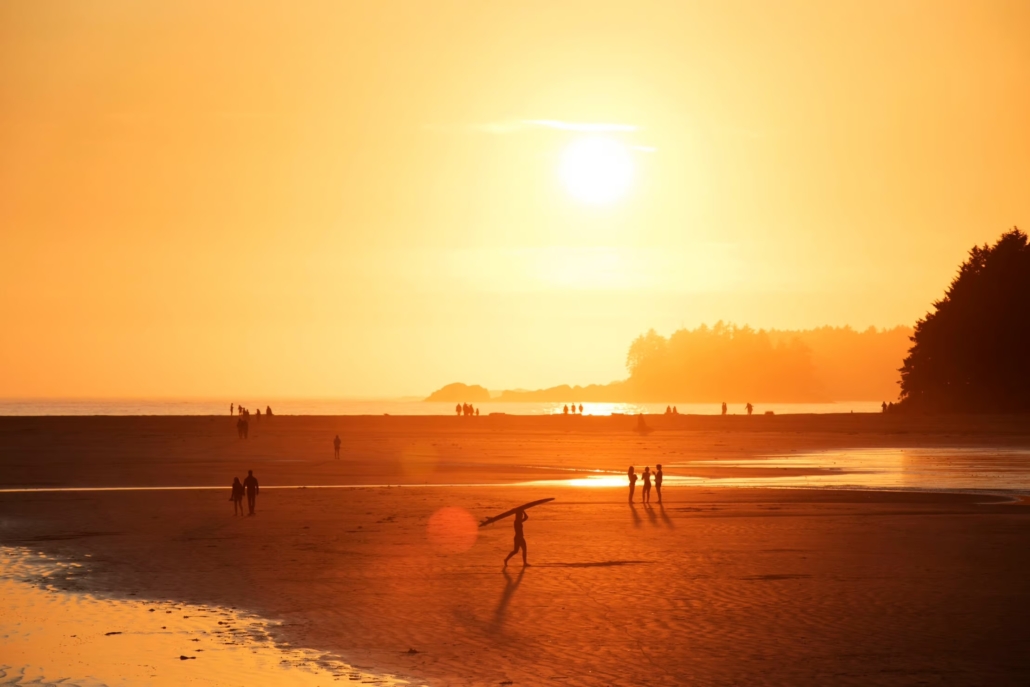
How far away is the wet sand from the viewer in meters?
15.7

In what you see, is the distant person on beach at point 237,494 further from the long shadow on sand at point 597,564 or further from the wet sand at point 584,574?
the long shadow on sand at point 597,564

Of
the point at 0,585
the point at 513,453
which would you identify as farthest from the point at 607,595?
the point at 513,453

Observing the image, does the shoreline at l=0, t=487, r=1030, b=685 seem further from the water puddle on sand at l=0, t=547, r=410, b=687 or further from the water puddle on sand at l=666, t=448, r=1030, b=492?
the water puddle on sand at l=666, t=448, r=1030, b=492

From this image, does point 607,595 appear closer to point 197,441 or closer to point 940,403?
point 197,441

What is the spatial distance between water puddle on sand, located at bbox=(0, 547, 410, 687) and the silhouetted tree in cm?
9079

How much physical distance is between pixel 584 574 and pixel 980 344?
85.8 meters

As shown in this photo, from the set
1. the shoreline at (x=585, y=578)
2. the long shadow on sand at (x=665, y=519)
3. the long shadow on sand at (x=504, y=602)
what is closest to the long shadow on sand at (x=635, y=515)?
the shoreline at (x=585, y=578)

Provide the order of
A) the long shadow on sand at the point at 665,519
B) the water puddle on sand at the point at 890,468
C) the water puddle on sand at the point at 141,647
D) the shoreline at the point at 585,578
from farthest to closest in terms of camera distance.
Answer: the water puddle on sand at the point at 890,468, the long shadow on sand at the point at 665,519, the shoreline at the point at 585,578, the water puddle on sand at the point at 141,647

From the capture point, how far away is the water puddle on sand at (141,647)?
47.6 feet

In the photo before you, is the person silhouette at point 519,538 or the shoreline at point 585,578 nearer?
the shoreline at point 585,578

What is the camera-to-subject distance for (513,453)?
6500cm

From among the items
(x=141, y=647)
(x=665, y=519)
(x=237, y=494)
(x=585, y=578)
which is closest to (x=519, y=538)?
(x=585, y=578)

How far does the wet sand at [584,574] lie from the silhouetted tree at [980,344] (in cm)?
6547

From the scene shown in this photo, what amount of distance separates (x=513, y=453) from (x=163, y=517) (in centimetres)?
3460
